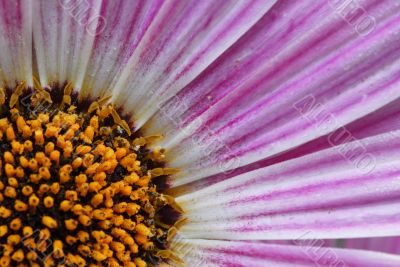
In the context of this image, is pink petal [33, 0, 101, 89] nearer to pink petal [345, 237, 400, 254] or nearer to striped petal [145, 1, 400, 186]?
striped petal [145, 1, 400, 186]

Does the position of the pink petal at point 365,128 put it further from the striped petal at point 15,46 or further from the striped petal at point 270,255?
the striped petal at point 15,46

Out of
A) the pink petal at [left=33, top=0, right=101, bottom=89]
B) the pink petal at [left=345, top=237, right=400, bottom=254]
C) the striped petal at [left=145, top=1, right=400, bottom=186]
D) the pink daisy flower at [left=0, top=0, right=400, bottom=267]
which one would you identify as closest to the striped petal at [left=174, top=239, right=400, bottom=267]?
the pink daisy flower at [left=0, top=0, right=400, bottom=267]

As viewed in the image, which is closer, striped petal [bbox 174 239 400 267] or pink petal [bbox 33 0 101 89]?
striped petal [bbox 174 239 400 267]

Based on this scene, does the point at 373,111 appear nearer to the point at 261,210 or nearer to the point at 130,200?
the point at 261,210

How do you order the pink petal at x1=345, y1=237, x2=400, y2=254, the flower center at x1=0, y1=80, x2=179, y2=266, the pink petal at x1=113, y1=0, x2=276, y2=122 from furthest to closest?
1. the pink petal at x1=345, y1=237, x2=400, y2=254
2. the pink petal at x1=113, y1=0, x2=276, y2=122
3. the flower center at x1=0, y1=80, x2=179, y2=266

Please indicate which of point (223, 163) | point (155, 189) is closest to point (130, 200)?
point (155, 189)

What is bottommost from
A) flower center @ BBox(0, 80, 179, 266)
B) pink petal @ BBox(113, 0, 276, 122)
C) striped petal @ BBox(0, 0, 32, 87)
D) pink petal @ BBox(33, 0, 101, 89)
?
flower center @ BBox(0, 80, 179, 266)

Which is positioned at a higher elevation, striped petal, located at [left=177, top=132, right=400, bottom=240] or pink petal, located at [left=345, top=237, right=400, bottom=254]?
pink petal, located at [left=345, top=237, right=400, bottom=254]

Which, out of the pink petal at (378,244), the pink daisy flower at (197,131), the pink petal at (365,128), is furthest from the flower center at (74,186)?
the pink petal at (378,244)

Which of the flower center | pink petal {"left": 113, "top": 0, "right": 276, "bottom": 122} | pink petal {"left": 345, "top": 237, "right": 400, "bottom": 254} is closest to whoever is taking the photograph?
the flower center
